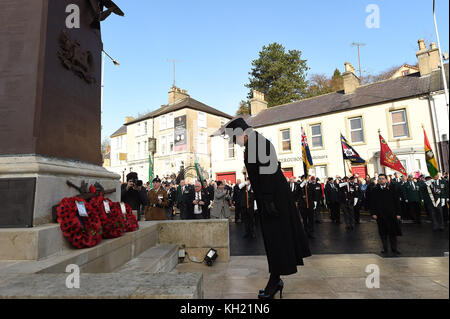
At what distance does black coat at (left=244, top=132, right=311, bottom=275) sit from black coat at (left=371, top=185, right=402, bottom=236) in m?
4.40

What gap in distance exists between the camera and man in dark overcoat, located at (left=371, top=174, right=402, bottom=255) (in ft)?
20.7

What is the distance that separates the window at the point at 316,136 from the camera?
70.1 feet

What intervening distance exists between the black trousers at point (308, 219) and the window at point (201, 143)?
81.7 feet

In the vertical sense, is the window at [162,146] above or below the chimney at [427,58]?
below

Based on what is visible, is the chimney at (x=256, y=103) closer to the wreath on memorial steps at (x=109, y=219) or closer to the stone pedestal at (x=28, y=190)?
the wreath on memorial steps at (x=109, y=219)

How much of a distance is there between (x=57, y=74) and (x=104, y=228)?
2457 mm

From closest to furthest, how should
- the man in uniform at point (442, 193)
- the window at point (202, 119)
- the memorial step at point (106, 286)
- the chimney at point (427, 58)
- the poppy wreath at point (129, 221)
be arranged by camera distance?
the memorial step at point (106, 286) → the poppy wreath at point (129, 221) → the man in uniform at point (442, 193) → the chimney at point (427, 58) → the window at point (202, 119)

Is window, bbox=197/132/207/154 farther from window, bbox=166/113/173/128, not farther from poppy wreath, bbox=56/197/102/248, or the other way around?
poppy wreath, bbox=56/197/102/248

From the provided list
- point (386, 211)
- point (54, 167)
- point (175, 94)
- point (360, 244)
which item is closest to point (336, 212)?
point (360, 244)

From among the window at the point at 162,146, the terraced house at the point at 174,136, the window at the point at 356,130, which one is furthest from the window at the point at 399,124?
the window at the point at 162,146

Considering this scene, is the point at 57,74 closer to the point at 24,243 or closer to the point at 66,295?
the point at 24,243

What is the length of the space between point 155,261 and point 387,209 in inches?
224

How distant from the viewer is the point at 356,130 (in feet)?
64.9
